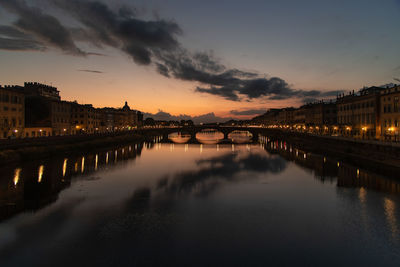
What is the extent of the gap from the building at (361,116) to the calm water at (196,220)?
1204 inches

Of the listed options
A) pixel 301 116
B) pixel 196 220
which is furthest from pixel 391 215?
pixel 301 116

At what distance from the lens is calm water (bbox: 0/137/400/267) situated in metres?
15.3

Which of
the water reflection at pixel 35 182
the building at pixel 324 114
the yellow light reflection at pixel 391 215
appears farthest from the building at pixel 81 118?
the yellow light reflection at pixel 391 215

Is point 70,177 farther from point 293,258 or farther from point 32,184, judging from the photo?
point 293,258

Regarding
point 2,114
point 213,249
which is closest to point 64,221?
point 213,249

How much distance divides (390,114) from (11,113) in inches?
3160

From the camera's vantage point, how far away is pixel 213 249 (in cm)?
1628

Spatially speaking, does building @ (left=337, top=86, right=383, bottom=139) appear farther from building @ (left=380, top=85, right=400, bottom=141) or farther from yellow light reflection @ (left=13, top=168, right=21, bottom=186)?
yellow light reflection @ (left=13, top=168, right=21, bottom=186)

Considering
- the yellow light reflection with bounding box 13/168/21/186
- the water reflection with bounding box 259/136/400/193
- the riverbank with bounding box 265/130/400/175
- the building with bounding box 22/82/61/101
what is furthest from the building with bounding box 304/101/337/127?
the building with bounding box 22/82/61/101

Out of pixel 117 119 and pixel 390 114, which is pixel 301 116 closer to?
pixel 390 114

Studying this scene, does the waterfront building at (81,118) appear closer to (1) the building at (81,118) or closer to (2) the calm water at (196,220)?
(1) the building at (81,118)

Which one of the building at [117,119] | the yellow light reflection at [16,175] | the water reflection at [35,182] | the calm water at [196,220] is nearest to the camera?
the calm water at [196,220]

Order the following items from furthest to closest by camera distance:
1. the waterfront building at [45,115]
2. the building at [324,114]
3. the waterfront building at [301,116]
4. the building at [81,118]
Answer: the waterfront building at [301,116]
the building at [324,114]
the building at [81,118]
the waterfront building at [45,115]

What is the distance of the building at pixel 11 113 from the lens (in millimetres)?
52500
